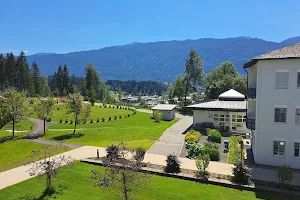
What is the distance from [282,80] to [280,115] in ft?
8.98

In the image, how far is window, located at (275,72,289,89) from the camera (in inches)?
741

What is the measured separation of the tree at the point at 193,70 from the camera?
68.9m

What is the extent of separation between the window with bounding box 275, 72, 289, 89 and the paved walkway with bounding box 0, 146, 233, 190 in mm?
7309

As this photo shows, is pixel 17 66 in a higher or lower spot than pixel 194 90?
higher

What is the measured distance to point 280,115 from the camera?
19.2m

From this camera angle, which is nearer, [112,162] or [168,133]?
Answer: [112,162]

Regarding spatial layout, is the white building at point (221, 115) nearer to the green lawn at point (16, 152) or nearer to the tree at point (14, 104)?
the green lawn at point (16, 152)

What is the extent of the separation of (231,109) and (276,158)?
1383cm

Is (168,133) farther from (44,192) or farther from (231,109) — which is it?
(44,192)

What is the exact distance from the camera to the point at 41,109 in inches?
1308

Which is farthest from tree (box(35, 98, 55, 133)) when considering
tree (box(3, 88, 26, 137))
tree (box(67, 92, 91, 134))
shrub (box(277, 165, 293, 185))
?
shrub (box(277, 165, 293, 185))

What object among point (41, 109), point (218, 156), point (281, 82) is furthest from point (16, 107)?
point (281, 82)

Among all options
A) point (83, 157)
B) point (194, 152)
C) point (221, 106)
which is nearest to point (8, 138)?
point (83, 157)

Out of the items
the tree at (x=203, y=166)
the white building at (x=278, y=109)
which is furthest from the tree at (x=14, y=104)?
the white building at (x=278, y=109)
